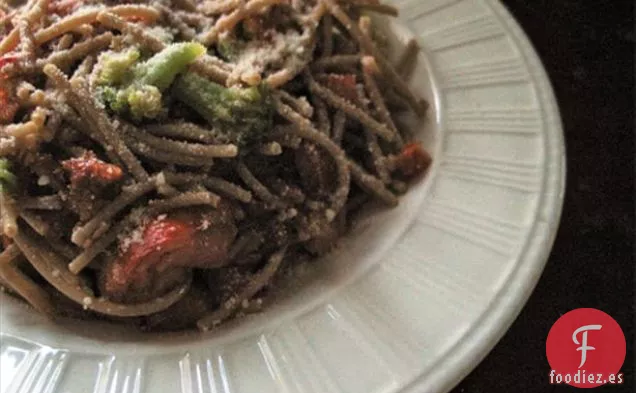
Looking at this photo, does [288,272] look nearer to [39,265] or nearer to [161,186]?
[161,186]

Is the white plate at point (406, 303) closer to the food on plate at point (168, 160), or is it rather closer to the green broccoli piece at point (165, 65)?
the food on plate at point (168, 160)

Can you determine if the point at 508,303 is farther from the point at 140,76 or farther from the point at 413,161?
the point at 140,76

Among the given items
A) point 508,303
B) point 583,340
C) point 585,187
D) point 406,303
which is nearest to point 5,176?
point 406,303

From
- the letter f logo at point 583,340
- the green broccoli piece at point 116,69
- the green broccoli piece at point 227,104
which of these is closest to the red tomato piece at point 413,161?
the green broccoli piece at point 227,104

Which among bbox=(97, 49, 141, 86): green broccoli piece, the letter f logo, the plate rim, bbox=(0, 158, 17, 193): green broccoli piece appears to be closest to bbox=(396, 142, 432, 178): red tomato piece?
the plate rim

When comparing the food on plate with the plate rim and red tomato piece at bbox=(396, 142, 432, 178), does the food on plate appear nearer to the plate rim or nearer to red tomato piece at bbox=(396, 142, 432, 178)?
red tomato piece at bbox=(396, 142, 432, 178)

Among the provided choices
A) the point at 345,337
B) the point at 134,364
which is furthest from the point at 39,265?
the point at 345,337
